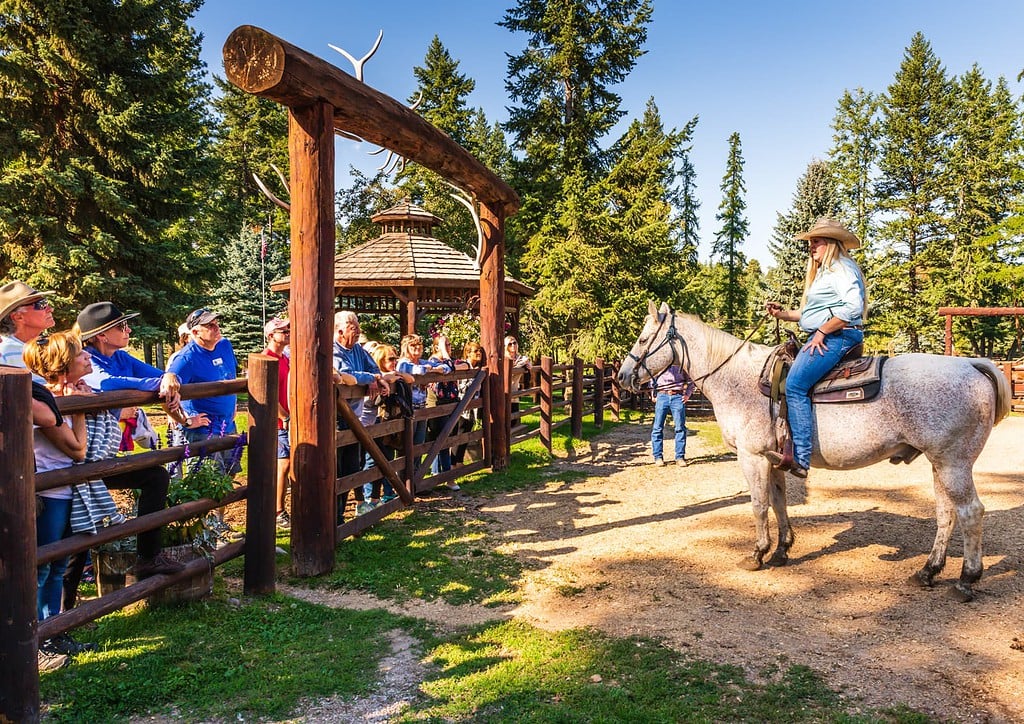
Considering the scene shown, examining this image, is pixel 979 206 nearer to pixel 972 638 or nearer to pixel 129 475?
pixel 972 638

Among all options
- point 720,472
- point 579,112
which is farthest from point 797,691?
point 579,112

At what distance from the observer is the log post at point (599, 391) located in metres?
14.6

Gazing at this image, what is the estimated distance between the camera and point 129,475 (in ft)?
13.4

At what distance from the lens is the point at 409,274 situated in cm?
1441

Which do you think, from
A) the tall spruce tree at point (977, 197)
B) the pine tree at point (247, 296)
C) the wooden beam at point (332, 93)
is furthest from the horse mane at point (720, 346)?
the tall spruce tree at point (977, 197)

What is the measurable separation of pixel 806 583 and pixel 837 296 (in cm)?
230

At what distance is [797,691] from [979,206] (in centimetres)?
3461

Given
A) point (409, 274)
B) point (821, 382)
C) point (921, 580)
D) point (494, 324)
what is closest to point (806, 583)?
point (921, 580)

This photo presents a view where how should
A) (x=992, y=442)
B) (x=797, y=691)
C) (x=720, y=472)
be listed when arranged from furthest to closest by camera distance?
(x=992, y=442) < (x=720, y=472) < (x=797, y=691)

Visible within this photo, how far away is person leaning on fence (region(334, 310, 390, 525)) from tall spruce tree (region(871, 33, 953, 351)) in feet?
97.2

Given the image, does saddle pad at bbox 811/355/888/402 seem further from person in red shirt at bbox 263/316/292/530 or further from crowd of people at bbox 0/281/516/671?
person in red shirt at bbox 263/316/292/530

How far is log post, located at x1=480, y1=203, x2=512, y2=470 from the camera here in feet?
31.5

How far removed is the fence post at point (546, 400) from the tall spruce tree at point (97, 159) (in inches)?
402

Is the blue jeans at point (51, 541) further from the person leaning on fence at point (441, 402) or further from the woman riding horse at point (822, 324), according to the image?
the woman riding horse at point (822, 324)
